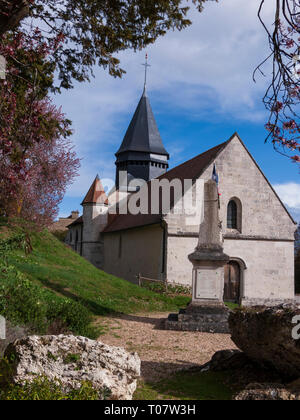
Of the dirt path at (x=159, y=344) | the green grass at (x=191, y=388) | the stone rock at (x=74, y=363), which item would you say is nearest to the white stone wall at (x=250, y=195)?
the dirt path at (x=159, y=344)

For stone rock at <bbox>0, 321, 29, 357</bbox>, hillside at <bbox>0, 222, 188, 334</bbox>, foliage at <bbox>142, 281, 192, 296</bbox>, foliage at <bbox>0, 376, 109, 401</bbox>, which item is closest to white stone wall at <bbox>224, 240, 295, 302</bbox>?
foliage at <bbox>142, 281, 192, 296</bbox>

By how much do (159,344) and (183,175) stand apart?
49.6 feet

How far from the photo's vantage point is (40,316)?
24.3 feet

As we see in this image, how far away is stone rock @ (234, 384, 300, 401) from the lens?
14.1 ft

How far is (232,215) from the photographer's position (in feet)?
69.5

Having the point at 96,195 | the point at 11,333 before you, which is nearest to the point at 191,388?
the point at 11,333

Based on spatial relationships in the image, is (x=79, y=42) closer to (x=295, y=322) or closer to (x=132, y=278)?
(x=295, y=322)

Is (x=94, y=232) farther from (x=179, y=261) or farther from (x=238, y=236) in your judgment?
(x=238, y=236)

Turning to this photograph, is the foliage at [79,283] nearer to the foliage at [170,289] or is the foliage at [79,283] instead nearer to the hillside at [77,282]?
the hillside at [77,282]

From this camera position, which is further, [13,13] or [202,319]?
[202,319]

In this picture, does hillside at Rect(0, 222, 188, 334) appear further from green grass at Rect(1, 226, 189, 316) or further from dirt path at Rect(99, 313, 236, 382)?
dirt path at Rect(99, 313, 236, 382)

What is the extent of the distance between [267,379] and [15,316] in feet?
13.9

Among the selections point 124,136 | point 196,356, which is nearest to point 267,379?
point 196,356

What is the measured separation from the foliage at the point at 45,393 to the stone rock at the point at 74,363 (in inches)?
8.4
